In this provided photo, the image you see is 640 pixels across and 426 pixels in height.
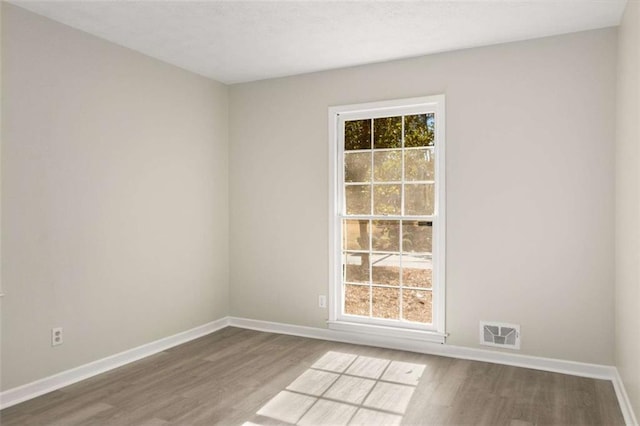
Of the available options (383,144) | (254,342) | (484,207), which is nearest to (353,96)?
(383,144)

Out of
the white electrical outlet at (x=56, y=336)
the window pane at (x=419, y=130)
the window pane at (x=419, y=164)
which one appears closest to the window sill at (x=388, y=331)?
the window pane at (x=419, y=164)

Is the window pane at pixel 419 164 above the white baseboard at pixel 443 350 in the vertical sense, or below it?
above

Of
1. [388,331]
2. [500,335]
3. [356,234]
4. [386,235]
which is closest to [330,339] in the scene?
[388,331]

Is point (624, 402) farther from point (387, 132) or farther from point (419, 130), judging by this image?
point (387, 132)

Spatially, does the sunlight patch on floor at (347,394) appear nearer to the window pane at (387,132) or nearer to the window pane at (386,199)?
the window pane at (386,199)

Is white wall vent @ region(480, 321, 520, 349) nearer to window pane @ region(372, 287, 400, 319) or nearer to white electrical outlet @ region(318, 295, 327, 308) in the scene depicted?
window pane @ region(372, 287, 400, 319)

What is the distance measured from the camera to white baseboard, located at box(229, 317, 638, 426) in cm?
325

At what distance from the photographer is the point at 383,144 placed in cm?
424

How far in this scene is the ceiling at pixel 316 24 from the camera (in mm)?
3006

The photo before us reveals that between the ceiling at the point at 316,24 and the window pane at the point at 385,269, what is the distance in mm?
1817

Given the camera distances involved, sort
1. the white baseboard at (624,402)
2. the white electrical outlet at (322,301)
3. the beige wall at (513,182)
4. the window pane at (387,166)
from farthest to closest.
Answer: the white electrical outlet at (322,301) → the window pane at (387,166) → the beige wall at (513,182) → the white baseboard at (624,402)

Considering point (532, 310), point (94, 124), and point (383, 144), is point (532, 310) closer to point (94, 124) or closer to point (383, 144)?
point (383, 144)

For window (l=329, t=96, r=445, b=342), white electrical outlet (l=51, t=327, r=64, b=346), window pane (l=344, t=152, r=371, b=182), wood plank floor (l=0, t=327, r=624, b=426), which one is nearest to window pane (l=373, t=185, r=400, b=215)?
window (l=329, t=96, r=445, b=342)

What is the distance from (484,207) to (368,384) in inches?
67.7
